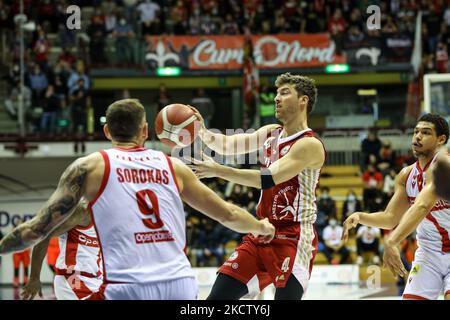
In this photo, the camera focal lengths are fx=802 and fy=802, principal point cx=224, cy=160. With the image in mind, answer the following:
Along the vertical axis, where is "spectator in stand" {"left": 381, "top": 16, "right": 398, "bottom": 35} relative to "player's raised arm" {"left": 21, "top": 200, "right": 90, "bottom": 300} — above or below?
above

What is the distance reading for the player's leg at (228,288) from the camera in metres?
6.48

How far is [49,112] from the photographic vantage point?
20297 mm

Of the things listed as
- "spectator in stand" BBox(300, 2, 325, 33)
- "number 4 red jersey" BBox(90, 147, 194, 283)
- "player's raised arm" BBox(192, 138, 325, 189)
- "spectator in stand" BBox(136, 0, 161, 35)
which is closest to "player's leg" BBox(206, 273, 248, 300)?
"player's raised arm" BBox(192, 138, 325, 189)

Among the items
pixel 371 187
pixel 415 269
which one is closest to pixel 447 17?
Answer: pixel 371 187

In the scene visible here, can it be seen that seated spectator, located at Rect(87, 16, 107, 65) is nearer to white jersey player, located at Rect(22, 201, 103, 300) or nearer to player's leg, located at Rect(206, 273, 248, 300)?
white jersey player, located at Rect(22, 201, 103, 300)

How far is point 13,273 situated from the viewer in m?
19.5

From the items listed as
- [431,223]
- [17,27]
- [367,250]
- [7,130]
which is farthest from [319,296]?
[17,27]

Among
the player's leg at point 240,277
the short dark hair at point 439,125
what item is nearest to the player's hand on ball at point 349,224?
the player's leg at point 240,277

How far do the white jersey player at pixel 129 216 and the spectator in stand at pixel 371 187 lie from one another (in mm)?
14485

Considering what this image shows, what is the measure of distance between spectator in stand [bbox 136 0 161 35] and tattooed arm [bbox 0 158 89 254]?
62.8 feet

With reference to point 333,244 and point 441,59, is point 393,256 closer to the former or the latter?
point 333,244

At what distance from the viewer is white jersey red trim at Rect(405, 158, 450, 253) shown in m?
6.84

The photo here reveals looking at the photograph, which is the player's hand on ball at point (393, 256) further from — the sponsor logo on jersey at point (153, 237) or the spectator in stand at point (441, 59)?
the spectator in stand at point (441, 59)

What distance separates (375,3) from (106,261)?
21858mm
